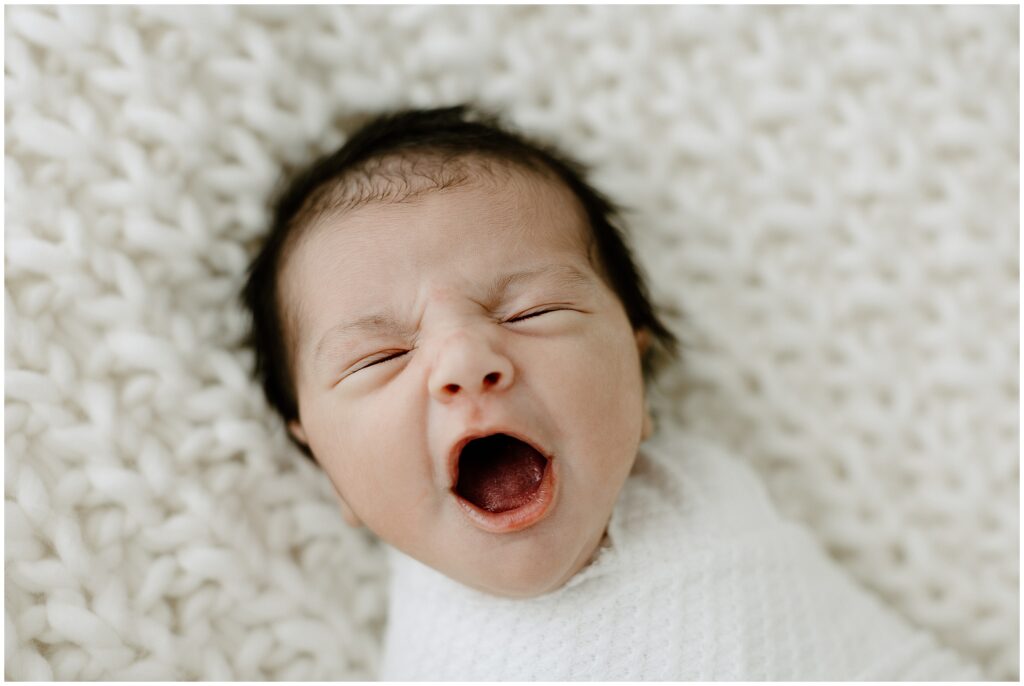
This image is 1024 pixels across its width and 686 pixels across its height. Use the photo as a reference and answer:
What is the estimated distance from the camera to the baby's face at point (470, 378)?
87 centimetres

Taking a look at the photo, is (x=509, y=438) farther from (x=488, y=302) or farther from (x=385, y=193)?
(x=385, y=193)

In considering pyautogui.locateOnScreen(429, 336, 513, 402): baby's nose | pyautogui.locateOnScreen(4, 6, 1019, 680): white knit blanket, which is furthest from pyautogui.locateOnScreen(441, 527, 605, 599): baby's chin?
pyautogui.locateOnScreen(4, 6, 1019, 680): white knit blanket

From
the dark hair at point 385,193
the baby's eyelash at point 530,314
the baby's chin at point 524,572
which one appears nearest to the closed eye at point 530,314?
the baby's eyelash at point 530,314

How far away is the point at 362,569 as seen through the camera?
1.14 metres

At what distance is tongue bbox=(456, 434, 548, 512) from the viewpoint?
91 cm

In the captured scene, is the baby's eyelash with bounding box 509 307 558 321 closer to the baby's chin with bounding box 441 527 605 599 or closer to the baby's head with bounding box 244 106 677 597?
the baby's head with bounding box 244 106 677 597

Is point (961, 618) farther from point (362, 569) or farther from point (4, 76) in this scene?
point (4, 76)

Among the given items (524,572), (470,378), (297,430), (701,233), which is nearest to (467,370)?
(470,378)

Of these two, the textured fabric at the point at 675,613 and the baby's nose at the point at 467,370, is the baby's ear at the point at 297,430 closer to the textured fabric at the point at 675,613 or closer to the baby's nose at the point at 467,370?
the textured fabric at the point at 675,613

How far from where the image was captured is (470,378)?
0.83 meters

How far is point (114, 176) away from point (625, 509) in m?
0.72

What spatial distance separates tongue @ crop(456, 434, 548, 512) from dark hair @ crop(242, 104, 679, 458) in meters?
0.23

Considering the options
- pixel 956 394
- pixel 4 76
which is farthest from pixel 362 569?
pixel 956 394

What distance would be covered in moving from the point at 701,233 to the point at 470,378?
53cm
